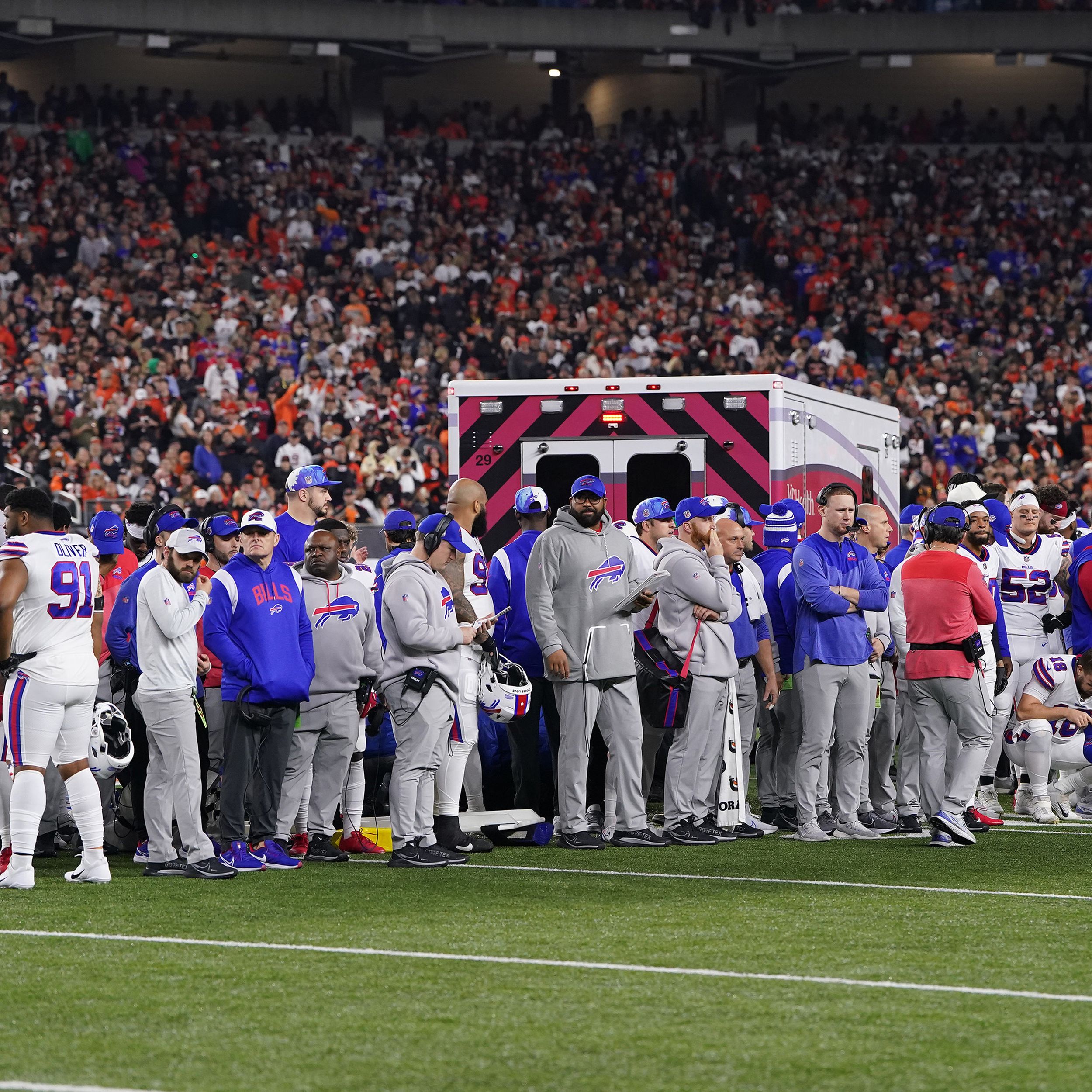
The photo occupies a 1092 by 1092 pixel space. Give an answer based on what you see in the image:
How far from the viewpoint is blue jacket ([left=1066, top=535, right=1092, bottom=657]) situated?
1178 centimetres

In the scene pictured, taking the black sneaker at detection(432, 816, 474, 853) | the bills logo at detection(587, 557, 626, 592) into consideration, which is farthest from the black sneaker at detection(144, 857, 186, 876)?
the bills logo at detection(587, 557, 626, 592)

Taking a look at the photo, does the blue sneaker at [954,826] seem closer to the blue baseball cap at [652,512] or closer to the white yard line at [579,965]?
the blue baseball cap at [652,512]

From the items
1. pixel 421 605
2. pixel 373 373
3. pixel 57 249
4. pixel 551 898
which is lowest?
pixel 551 898

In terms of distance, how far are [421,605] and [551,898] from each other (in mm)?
1952

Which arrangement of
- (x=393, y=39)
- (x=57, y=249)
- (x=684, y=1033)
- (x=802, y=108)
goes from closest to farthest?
1. (x=684, y=1033)
2. (x=57, y=249)
3. (x=393, y=39)
4. (x=802, y=108)

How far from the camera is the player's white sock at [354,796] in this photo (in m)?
10.9

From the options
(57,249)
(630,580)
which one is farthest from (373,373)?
(630,580)

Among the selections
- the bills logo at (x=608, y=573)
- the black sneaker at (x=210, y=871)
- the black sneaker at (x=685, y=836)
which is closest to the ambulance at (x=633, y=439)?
the bills logo at (x=608, y=573)

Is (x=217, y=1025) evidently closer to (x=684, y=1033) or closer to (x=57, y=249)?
(x=684, y=1033)

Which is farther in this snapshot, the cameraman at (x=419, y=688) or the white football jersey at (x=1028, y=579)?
the white football jersey at (x=1028, y=579)

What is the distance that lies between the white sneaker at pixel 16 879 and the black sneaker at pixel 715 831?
12.9 feet

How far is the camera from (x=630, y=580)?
11.1 m

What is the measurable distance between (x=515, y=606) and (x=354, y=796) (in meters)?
1.48

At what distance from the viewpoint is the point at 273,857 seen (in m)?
10.0
